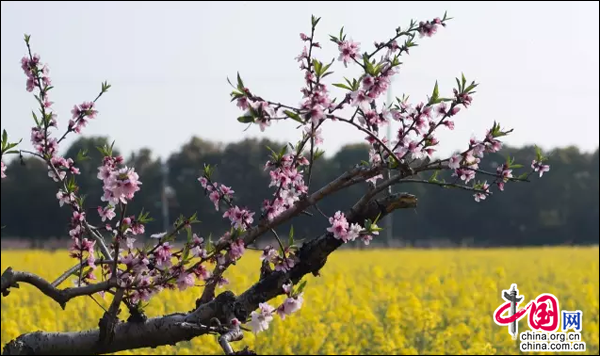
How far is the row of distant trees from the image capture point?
44500 millimetres

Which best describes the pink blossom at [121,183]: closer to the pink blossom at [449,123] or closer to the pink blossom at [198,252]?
the pink blossom at [198,252]

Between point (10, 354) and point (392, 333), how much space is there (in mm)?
7644

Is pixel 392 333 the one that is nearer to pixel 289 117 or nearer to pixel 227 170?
pixel 289 117

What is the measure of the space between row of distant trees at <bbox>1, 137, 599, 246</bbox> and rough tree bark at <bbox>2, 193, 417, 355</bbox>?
121ft

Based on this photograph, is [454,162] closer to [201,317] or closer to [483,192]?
[483,192]

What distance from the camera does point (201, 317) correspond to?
404cm

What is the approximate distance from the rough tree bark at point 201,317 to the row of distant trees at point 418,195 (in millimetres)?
37010

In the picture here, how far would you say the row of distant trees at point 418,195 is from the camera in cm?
4450

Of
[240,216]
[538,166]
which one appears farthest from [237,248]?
[538,166]

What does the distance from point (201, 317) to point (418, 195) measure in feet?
160

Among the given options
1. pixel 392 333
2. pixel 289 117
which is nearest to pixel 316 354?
pixel 392 333

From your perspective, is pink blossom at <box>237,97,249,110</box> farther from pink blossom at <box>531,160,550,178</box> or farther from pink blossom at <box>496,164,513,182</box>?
pink blossom at <box>531,160,550,178</box>

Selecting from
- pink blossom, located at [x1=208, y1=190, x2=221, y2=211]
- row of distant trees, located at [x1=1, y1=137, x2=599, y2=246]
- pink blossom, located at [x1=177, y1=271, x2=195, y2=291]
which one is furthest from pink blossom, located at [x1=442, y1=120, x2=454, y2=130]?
row of distant trees, located at [x1=1, y1=137, x2=599, y2=246]

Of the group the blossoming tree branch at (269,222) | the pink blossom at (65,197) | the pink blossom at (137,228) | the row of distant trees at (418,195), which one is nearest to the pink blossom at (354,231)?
the blossoming tree branch at (269,222)
